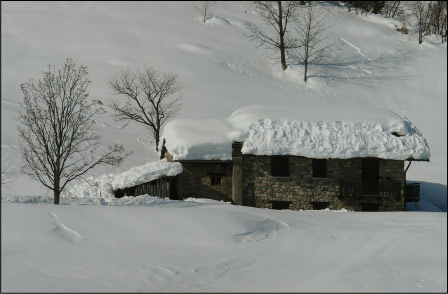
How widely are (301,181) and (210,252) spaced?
11500 mm

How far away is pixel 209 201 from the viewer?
68.5ft

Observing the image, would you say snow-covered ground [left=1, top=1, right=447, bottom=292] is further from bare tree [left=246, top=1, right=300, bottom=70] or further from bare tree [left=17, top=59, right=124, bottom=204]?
bare tree [left=17, top=59, right=124, bottom=204]

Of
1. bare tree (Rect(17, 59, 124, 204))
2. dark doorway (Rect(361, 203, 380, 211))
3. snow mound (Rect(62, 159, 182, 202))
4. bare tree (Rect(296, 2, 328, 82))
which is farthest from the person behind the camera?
bare tree (Rect(296, 2, 328, 82))

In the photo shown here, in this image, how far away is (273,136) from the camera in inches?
840

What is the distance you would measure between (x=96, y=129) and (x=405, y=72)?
1146 inches

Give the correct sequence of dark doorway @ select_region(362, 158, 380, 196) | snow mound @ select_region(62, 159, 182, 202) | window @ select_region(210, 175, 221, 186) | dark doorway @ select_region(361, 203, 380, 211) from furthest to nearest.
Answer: dark doorway @ select_region(361, 203, 380, 211) < dark doorway @ select_region(362, 158, 380, 196) < window @ select_region(210, 175, 221, 186) < snow mound @ select_region(62, 159, 182, 202)

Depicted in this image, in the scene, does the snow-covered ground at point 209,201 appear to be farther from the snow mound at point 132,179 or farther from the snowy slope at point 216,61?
the snow mound at point 132,179

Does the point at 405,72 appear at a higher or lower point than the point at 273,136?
higher

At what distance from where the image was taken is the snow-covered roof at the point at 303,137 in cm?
2128

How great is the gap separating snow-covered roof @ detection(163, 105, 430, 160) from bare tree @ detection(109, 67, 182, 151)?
35.0ft

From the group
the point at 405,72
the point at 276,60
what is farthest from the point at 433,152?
the point at 276,60

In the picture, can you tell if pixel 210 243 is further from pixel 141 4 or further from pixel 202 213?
pixel 141 4

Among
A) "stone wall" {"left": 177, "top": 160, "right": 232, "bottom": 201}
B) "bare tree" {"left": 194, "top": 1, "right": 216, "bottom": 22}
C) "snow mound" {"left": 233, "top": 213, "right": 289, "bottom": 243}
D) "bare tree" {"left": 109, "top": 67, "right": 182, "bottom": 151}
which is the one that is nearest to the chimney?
"stone wall" {"left": 177, "top": 160, "right": 232, "bottom": 201}

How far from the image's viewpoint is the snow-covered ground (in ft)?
31.2
